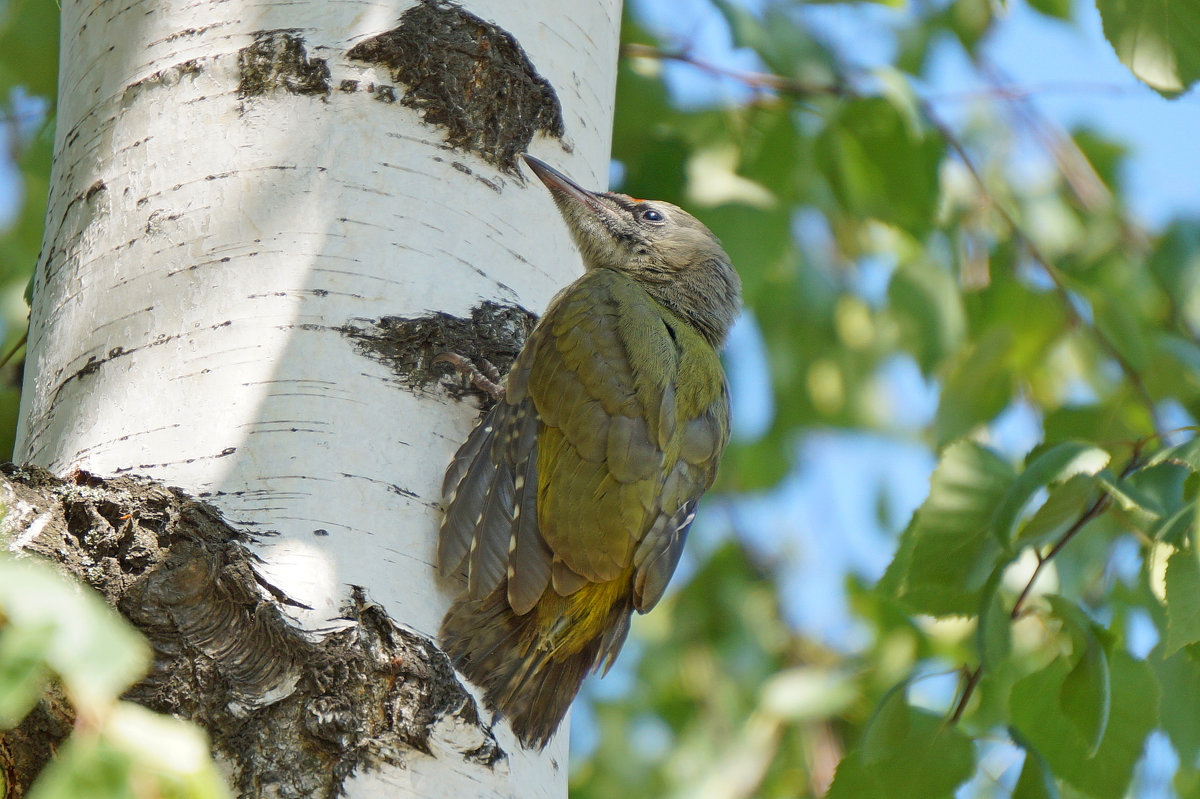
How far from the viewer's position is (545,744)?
1.92 metres

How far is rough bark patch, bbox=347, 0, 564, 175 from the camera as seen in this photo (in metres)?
2.14

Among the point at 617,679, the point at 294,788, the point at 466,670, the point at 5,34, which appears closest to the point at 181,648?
the point at 294,788

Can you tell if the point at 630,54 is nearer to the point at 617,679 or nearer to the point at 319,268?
the point at 319,268

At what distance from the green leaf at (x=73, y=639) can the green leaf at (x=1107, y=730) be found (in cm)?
166

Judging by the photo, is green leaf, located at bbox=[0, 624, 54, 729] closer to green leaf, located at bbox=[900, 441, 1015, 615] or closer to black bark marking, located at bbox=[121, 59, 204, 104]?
black bark marking, located at bbox=[121, 59, 204, 104]

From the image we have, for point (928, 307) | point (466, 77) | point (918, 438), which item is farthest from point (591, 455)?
point (918, 438)

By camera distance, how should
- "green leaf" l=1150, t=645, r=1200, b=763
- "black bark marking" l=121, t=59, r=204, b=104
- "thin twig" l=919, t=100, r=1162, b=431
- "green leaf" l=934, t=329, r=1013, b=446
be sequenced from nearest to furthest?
1. "black bark marking" l=121, t=59, r=204, b=104
2. "green leaf" l=1150, t=645, r=1200, b=763
3. "thin twig" l=919, t=100, r=1162, b=431
4. "green leaf" l=934, t=329, r=1013, b=446

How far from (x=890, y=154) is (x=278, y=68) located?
1.87 meters

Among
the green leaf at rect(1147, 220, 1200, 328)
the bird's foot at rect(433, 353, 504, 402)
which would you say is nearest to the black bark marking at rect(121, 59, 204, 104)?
the bird's foot at rect(433, 353, 504, 402)

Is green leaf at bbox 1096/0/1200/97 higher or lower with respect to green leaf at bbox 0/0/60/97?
higher

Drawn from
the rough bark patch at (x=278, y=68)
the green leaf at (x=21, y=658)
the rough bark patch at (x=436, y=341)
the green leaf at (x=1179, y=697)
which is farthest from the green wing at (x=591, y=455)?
the green leaf at (x=21, y=658)

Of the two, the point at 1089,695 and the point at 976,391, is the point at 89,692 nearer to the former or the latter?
the point at 1089,695

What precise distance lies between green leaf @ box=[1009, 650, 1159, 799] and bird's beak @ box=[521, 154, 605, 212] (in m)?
1.32

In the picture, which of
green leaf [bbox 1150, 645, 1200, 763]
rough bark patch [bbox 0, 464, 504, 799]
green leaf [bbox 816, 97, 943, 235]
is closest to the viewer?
rough bark patch [bbox 0, 464, 504, 799]
